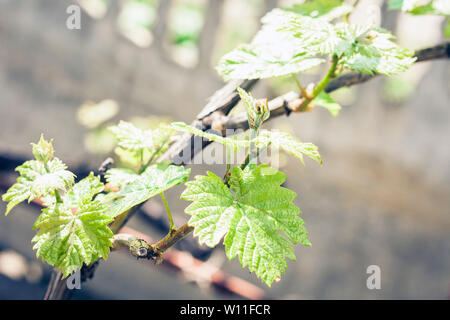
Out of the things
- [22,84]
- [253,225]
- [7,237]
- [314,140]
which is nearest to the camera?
[253,225]

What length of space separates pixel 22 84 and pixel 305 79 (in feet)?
7.11

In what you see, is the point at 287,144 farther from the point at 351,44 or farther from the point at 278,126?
the point at 278,126

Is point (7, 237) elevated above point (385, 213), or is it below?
below

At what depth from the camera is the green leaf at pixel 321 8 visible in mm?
801

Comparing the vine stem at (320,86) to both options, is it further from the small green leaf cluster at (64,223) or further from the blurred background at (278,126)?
the blurred background at (278,126)

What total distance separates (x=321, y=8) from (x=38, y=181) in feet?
2.04

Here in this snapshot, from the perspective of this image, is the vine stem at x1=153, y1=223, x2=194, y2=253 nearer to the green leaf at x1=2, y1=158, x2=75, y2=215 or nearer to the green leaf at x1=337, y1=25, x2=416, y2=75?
the green leaf at x1=2, y1=158, x2=75, y2=215

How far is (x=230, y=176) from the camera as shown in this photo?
57cm

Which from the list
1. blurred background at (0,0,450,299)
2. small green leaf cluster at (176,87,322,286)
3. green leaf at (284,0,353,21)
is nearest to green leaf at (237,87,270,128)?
small green leaf cluster at (176,87,322,286)

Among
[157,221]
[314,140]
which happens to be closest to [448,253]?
[314,140]

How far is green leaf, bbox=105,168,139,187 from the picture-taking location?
668mm

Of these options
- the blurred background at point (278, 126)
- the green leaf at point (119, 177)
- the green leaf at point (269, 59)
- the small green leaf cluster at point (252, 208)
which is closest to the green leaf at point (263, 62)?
the green leaf at point (269, 59)

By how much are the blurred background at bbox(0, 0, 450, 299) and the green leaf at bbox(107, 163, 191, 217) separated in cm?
228
